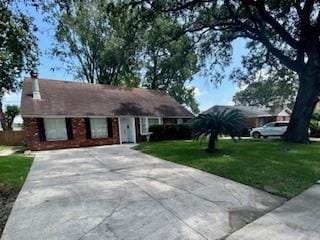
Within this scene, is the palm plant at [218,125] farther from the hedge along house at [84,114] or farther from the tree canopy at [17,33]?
the hedge along house at [84,114]

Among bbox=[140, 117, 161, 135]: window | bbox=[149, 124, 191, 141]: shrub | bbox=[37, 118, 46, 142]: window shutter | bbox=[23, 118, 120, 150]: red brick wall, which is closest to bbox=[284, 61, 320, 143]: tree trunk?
bbox=[149, 124, 191, 141]: shrub

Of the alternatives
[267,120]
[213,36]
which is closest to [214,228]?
[213,36]

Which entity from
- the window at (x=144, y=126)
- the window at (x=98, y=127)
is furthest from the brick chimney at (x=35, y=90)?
the window at (x=144, y=126)

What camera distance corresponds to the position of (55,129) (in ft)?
55.0

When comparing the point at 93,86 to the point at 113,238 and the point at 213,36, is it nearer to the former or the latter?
the point at 213,36

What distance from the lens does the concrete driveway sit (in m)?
3.83

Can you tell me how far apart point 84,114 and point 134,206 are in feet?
44.9

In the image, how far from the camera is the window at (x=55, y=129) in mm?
16391

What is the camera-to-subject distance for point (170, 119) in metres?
22.4

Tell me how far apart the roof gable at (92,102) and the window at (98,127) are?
0.57 metres

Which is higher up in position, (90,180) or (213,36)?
(213,36)

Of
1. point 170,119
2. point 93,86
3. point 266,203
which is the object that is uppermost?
point 93,86

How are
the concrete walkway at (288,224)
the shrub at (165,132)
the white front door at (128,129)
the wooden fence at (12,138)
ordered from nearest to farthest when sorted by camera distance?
1. the concrete walkway at (288,224)
2. the shrub at (165,132)
3. the white front door at (128,129)
4. the wooden fence at (12,138)

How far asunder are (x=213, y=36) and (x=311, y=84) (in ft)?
21.7
